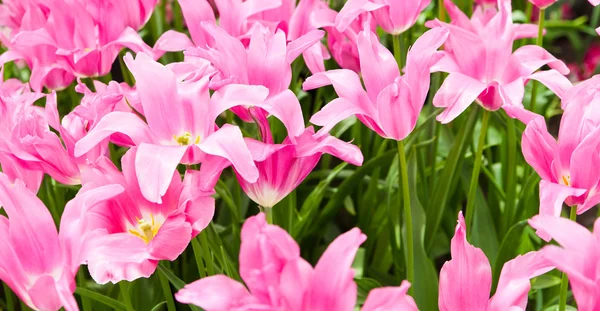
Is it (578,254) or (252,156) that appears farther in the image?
(252,156)

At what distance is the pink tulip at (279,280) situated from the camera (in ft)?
1.52

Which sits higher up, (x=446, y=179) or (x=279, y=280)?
(x=279, y=280)

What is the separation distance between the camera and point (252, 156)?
62 cm

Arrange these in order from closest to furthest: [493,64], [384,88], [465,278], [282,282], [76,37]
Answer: [282,282]
[465,278]
[384,88]
[493,64]
[76,37]

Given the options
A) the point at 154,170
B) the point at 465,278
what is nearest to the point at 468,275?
the point at 465,278

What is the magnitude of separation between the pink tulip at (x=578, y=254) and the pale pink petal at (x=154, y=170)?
0.25 meters

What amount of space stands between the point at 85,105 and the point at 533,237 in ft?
2.23

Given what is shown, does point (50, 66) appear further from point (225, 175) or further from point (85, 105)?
→ point (225, 175)

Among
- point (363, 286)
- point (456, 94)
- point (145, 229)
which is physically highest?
point (456, 94)

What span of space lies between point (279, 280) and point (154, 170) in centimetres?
15

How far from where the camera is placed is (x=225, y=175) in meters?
1.33

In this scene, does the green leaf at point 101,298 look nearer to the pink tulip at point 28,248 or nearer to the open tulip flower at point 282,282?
the pink tulip at point 28,248

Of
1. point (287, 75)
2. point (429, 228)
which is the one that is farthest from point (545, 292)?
point (287, 75)

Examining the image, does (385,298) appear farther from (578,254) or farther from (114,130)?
(114,130)
